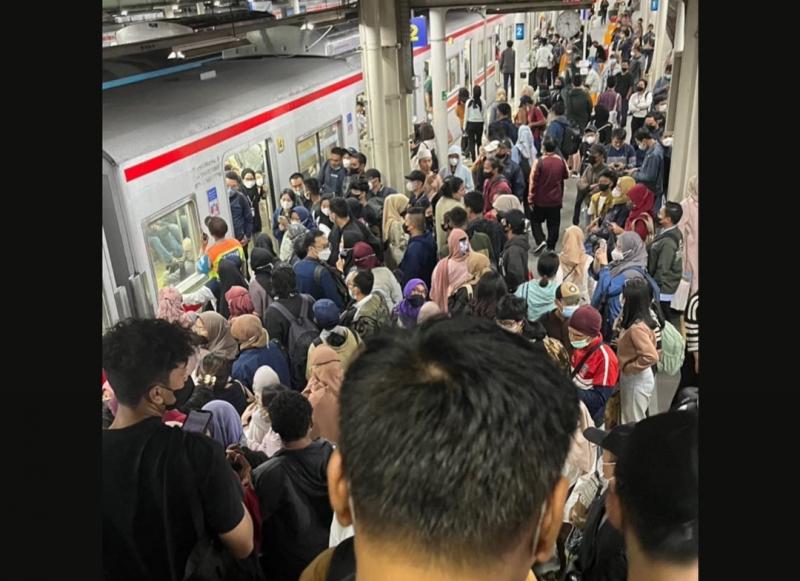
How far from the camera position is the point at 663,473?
139 cm

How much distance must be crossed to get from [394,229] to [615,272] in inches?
85.2

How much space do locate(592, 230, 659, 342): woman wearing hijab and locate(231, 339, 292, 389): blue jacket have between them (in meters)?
2.05

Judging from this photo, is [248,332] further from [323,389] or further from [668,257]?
[668,257]

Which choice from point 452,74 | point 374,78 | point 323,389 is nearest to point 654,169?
point 374,78

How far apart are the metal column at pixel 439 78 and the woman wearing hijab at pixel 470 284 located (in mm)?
6771

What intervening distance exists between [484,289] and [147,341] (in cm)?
229

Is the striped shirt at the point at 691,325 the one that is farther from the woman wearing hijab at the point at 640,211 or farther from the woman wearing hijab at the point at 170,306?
the woman wearing hijab at the point at 170,306

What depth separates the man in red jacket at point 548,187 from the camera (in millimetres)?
7504

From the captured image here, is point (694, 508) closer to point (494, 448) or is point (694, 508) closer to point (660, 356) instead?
point (494, 448)

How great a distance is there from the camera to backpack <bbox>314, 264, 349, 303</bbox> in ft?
14.8

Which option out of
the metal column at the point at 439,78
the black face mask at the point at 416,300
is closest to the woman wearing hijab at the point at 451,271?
the black face mask at the point at 416,300

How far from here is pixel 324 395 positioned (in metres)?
3.03

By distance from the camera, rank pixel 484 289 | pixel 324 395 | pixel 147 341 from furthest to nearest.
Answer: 1. pixel 484 289
2. pixel 324 395
3. pixel 147 341

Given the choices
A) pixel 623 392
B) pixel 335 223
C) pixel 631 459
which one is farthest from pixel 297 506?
pixel 335 223
